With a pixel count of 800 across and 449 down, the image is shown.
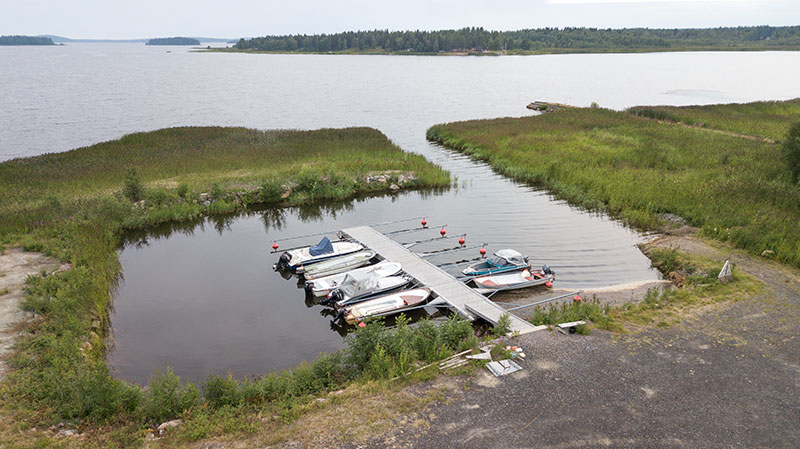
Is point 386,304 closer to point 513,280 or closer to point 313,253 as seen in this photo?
point 513,280

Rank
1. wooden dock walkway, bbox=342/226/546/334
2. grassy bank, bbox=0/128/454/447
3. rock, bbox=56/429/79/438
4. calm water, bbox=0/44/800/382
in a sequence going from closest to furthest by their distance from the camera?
rock, bbox=56/429/79/438
grassy bank, bbox=0/128/454/447
calm water, bbox=0/44/800/382
wooden dock walkway, bbox=342/226/546/334

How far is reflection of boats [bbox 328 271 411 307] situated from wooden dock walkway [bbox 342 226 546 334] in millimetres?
1459

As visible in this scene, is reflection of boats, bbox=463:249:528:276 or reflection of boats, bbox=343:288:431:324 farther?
reflection of boats, bbox=463:249:528:276

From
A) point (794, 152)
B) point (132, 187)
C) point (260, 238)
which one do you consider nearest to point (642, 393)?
point (260, 238)

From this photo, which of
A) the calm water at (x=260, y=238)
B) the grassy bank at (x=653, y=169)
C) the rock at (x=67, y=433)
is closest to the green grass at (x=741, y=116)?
the grassy bank at (x=653, y=169)

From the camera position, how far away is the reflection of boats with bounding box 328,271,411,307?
20.1m

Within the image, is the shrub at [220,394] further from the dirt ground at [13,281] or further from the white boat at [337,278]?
the white boat at [337,278]

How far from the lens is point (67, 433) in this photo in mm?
11875

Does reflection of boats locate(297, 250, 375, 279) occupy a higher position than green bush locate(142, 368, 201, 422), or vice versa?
green bush locate(142, 368, 201, 422)

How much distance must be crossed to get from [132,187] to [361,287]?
18901 millimetres

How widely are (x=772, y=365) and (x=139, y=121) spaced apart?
2993 inches

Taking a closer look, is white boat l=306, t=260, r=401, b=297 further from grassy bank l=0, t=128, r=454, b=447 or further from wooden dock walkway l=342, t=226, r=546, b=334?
grassy bank l=0, t=128, r=454, b=447

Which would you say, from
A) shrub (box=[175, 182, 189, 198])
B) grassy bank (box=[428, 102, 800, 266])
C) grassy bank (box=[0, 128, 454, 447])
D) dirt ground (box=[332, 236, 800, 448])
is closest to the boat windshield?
dirt ground (box=[332, 236, 800, 448])

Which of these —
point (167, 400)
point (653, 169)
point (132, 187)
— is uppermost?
point (653, 169)
